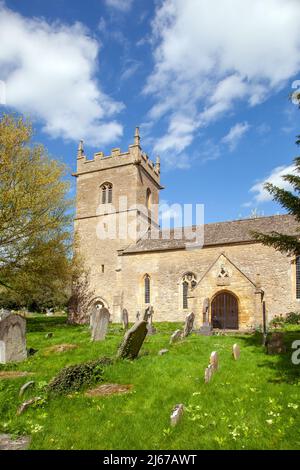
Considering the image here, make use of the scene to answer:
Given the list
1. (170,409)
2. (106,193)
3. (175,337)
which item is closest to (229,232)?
(106,193)

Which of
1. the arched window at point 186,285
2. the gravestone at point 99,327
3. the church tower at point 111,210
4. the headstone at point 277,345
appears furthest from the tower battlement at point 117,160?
the headstone at point 277,345

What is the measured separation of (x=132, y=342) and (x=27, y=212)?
35.0 feet

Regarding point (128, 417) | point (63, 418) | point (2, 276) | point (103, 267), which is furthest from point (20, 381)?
point (103, 267)

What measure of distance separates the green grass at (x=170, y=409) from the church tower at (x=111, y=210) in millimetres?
18081

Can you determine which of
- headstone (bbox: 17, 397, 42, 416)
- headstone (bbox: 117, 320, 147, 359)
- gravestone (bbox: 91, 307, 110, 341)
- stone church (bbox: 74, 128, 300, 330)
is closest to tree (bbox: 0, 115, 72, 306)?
gravestone (bbox: 91, 307, 110, 341)

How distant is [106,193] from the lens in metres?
30.9

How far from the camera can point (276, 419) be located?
19.2 feet

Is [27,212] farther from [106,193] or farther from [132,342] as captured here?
[106,193]

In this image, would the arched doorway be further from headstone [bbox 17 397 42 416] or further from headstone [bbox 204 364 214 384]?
headstone [bbox 17 397 42 416]

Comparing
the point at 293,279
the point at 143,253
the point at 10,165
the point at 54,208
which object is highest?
the point at 10,165

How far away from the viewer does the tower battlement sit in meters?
30.3

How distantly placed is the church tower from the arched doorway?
314 inches

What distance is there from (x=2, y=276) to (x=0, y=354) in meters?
8.47
